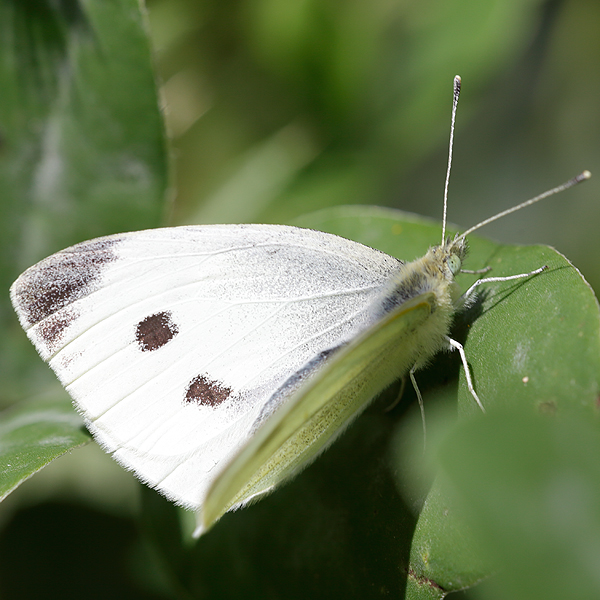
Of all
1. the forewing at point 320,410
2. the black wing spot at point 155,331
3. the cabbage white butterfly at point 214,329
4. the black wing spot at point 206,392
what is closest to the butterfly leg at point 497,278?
the cabbage white butterfly at point 214,329

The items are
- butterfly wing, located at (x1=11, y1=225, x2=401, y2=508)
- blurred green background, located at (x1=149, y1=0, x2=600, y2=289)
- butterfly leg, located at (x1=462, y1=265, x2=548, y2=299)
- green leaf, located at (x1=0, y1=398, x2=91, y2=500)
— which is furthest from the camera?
blurred green background, located at (x1=149, y1=0, x2=600, y2=289)

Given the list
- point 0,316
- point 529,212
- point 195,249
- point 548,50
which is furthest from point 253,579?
point 548,50

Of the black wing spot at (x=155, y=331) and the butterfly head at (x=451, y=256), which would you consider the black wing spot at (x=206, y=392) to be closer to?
the black wing spot at (x=155, y=331)

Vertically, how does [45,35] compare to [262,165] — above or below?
above

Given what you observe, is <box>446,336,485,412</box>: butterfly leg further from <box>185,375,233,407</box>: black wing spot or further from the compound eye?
<box>185,375,233,407</box>: black wing spot

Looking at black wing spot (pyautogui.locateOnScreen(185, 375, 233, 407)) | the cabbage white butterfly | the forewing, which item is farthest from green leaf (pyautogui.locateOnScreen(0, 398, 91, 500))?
the forewing

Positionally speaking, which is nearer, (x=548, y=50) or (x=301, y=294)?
(x=301, y=294)

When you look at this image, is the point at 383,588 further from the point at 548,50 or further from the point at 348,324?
the point at 548,50
